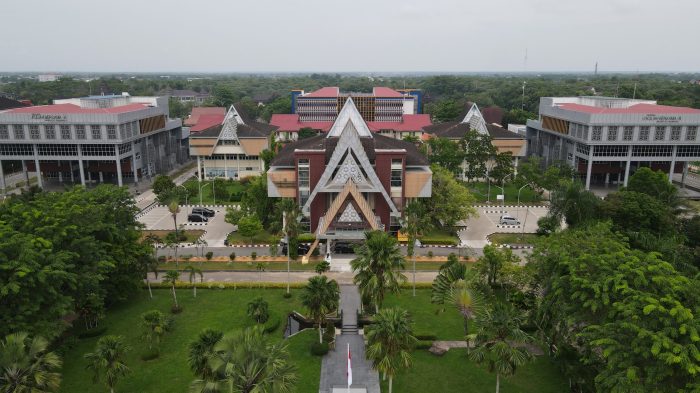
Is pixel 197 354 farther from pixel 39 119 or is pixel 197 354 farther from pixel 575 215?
pixel 39 119

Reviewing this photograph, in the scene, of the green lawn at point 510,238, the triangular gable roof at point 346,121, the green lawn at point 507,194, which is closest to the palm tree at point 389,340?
the green lawn at point 510,238

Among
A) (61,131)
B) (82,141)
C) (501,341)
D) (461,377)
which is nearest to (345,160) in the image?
(461,377)

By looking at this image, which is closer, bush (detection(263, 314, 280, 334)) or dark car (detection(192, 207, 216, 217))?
bush (detection(263, 314, 280, 334))

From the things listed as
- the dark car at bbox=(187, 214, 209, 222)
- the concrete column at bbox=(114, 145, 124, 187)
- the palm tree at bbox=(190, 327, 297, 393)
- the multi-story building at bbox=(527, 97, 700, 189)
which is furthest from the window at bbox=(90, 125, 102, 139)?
the multi-story building at bbox=(527, 97, 700, 189)

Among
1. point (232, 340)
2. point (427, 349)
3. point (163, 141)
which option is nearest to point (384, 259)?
point (427, 349)

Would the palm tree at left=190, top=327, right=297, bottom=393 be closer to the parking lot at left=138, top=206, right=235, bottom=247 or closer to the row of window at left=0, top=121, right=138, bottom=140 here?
the parking lot at left=138, top=206, right=235, bottom=247

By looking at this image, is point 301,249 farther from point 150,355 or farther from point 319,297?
point 150,355

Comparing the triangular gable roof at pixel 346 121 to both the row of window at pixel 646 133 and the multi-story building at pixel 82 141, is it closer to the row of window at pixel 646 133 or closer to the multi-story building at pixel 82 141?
the multi-story building at pixel 82 141
